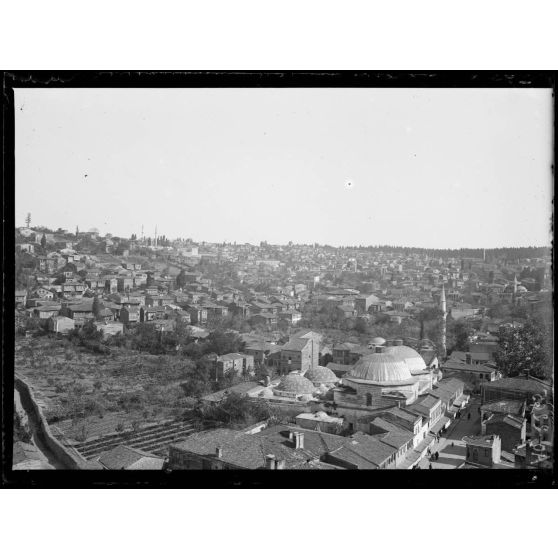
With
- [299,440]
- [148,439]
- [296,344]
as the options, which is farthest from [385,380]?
[148,439]

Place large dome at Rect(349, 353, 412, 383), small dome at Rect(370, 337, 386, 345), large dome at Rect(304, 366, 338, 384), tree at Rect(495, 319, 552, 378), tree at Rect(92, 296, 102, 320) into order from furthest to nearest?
1. large dome at Rect(349, 353, 412, 383)
2. small dome at Rect(370, 337, 386, 345)
3. large dome at Rect(304, 366, 338, 384)
4. tree at Rect(92, 296, 102, 320)
5. tree at Rect(495, 319, 552, 378)

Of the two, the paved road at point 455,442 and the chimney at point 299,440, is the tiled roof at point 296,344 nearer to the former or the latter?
the chimney at point 299,440

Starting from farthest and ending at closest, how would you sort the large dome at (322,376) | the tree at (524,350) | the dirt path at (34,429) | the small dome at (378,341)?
the small dome at (378,341) < the large dome at (322,376) < the tree at (524,350) < the dirt path at (34,429)

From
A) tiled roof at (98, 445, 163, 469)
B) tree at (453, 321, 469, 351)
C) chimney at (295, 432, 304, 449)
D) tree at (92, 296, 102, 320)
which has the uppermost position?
tree at (92, 296, 102, 320)

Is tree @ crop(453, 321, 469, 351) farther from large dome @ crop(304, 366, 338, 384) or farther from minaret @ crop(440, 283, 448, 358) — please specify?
large dome @ crop(304, 366, 338, 384)

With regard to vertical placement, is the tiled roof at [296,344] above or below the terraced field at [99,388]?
→ above

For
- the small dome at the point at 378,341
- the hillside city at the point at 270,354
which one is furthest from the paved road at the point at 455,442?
the small dome at the point at 378,341

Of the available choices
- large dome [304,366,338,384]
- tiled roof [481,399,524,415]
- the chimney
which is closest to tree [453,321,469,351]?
tiled roof [481,399,524,415]
